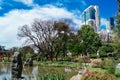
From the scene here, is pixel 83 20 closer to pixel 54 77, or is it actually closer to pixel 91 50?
pixel 91 50

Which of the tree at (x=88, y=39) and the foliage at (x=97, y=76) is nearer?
the foliage at (x=97, y=76)

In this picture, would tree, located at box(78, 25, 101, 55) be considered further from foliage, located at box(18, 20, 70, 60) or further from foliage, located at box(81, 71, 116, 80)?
foliage, located at box(81, 71, 116, 80)

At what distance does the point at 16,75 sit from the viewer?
1608 centimetres

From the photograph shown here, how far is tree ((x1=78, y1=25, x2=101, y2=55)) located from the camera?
5519cm

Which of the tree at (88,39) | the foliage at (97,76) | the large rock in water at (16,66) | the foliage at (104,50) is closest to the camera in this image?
the foliage at (97,76)

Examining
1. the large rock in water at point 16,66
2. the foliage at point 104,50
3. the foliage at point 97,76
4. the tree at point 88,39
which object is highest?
the tree at point 88,39

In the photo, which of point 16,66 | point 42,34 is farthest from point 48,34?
point 16,66

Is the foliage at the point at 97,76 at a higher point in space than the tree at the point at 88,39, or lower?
lower

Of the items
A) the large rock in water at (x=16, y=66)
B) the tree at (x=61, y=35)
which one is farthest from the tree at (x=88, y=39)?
the large rock in water at (x=16, y=66)

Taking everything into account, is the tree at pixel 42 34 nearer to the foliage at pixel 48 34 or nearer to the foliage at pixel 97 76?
the foliage at pixel 48 34

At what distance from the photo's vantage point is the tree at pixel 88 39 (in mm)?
55188

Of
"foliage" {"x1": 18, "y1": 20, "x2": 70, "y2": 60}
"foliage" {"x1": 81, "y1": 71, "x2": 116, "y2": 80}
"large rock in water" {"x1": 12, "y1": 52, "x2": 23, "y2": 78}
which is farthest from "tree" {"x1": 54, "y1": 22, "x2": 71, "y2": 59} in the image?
"foliage" {"x1": 81, "y1": 71, "x2": 116, "y2": 80}

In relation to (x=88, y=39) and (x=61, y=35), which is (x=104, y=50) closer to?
(x=88, y=39)

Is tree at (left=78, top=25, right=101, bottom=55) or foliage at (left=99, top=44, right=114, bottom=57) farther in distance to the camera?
tree at (left=78, top=25, right=101, bottom=55)
